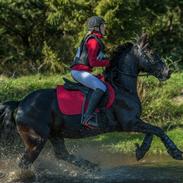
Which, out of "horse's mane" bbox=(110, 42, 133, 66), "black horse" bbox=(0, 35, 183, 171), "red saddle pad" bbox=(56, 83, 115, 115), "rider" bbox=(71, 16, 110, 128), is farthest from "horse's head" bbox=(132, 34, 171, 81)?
"red saddle pad" bbox=(56, 83, 115, 115)

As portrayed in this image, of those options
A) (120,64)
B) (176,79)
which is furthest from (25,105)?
(176,79)

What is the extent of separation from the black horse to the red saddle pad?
0.07 meters

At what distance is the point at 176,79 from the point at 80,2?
7756mm

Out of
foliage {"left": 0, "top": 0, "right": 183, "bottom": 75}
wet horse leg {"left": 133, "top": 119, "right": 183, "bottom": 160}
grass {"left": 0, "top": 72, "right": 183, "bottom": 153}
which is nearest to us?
wet horse leg {"left": 133, "top": 119, "right": 183, "bottom": 160}

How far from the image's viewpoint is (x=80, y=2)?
Result: 2319 centimetres

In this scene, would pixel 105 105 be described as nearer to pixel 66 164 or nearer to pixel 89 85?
pixel 89 85

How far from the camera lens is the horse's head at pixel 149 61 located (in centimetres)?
898

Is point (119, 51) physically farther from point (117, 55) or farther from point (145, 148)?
point (145, 148)

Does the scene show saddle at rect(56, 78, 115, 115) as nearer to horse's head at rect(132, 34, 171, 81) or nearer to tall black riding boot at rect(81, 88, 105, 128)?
tall black riding boot at rect(81, 88, 105, 128)

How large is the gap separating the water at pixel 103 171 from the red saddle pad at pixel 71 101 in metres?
1.08

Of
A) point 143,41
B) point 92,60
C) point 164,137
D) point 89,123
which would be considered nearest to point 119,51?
point 143,41

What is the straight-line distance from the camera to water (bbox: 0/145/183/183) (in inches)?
353

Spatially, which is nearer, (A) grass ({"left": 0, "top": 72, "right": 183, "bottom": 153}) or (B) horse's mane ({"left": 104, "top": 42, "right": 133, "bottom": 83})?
(B) horse's mane ({"left": 104, "top": 42, "right": 133, "bottom": 83})

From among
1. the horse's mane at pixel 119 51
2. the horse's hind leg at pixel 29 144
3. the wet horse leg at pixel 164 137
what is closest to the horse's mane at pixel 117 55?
the horse's mane at pixel 119 51
